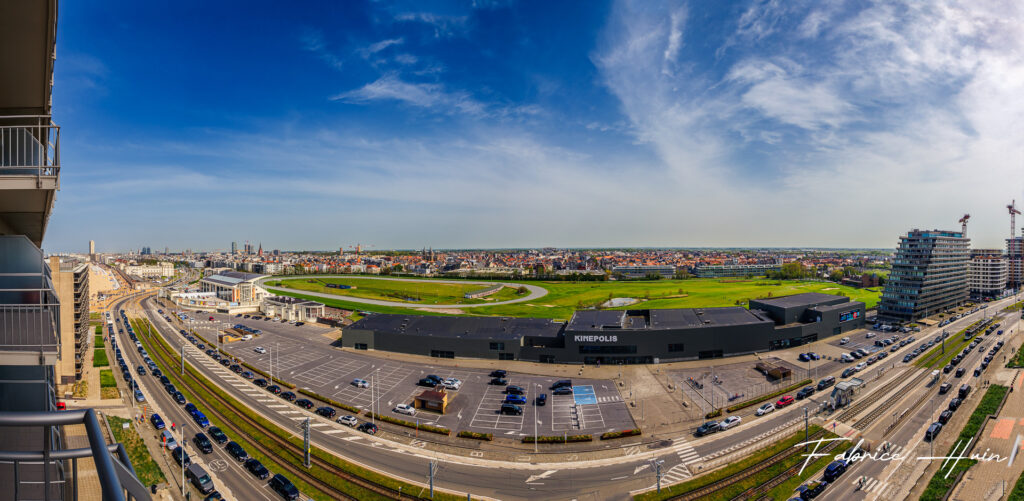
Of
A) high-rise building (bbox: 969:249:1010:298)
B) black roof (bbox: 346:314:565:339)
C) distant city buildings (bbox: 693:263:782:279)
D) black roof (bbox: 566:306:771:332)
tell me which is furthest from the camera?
distant city buildings (bbox: 693:263:782:279)

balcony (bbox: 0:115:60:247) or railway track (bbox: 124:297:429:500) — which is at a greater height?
balcony (bbox: 0:115:60:247)

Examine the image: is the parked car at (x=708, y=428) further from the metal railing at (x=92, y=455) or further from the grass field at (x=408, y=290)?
the grass field at (x=408, y=290)

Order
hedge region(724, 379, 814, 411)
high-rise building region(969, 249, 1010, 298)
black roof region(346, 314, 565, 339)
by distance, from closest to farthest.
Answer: hedge region(724, 379, 814, 411) < black roof region(346, 314, 565, 339) < high-rise building region(969, 249, 1010, 298)

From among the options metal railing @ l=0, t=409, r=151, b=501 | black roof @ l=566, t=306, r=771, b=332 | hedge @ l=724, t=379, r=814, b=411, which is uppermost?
metal railing @ l=0, t=409, r=151, b=501

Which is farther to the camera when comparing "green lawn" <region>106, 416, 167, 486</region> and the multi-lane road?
"green lawn" <region>106, 416, 167, 486</region>

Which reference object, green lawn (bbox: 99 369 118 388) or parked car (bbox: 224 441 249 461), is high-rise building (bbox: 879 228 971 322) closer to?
parked car (bbox: 224 441 249 461)

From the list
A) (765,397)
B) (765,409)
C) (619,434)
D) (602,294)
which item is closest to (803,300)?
(765,397)

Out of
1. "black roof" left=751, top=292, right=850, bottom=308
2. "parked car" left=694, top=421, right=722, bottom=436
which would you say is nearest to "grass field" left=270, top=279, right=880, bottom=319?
"black roof" left=751, top=292, right=850, bottom=308

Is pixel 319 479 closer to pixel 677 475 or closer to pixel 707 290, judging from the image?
pixel 677 475
